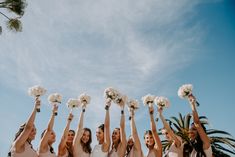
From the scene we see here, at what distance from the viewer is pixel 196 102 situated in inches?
316

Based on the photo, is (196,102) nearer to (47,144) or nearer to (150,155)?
(150,155)

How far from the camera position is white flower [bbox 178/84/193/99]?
27.3ft

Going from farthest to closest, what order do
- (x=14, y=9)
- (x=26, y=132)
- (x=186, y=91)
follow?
(x=14, y=9)
(x=186, y=91)
(x=26, y=132)

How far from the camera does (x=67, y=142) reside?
8703 millimetres

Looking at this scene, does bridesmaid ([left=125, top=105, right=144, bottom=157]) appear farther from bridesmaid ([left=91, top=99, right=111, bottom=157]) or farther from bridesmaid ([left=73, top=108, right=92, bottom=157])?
bridesmaid ([left=73, top=108, right=92, bottom=157])

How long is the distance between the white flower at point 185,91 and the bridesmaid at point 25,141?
12.9 feet

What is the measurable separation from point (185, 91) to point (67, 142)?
3.64m

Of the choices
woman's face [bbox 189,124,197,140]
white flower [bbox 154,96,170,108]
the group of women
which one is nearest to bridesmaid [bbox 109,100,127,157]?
the group of women

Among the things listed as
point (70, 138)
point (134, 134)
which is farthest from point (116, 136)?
point (70, 138)

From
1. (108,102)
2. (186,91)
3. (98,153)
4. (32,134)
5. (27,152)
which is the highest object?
(186,91)

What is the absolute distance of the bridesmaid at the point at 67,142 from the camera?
8.38m

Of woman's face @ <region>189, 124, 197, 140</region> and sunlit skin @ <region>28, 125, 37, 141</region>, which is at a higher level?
woman's face @ <region>189, 124, 197, 140</region>

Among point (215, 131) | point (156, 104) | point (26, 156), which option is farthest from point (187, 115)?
point (26, 156)

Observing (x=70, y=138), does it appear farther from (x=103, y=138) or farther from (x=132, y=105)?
(x=132, y=105)
